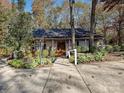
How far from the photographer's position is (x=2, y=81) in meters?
10.4

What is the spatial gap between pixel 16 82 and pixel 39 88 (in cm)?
177

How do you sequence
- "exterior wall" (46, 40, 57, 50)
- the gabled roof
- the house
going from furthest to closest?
"exterior wall" (46, 40, 57, 50)
the gabled roof
the house

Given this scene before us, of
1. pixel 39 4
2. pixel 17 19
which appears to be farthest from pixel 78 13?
pixel 17 19

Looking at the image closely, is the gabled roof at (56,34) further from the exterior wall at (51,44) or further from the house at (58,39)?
the exterior wall at (51,44)

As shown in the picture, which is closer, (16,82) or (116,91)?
(116,91)

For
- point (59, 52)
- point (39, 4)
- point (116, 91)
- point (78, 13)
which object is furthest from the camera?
point (78, 13)

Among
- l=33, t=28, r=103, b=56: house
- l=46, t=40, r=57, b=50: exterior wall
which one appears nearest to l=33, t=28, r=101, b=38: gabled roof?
l=33, t=28, r=103, b=56: house

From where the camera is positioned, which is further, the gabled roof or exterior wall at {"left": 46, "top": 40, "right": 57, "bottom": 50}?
exterior wall at {"left": 46, "top": 40, "right": 57, "bottom": 50}

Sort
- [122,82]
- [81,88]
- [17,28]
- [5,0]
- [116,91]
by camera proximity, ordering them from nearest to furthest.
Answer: [116,91], [81,88], [122,82], [17,28], [5,0]

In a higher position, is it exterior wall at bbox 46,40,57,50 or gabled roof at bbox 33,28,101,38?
gabled roof at bbox 33,28,101,38

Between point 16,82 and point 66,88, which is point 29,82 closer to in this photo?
point 16,82

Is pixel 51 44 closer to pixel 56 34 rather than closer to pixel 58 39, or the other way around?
pixel 58 39

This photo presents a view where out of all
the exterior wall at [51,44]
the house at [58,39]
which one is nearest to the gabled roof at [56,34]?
the house at [58,39]

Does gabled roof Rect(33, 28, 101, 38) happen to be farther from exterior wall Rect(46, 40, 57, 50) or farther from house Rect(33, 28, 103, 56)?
exterior wall Rect(46, 40, 57, 50)
